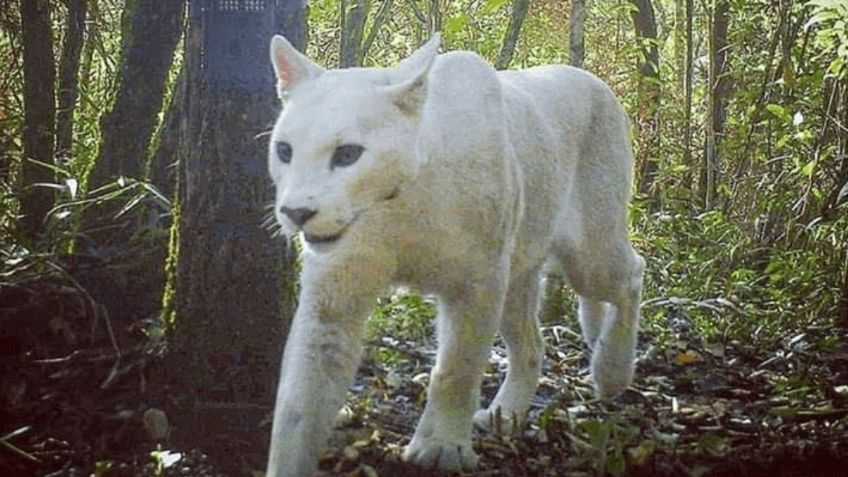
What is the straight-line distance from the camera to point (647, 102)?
5.96 metres

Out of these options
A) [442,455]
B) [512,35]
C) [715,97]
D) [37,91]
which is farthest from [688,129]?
[442,455]

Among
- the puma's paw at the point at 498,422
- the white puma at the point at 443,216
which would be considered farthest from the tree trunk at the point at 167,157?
the puma's paw at the point at 498,422

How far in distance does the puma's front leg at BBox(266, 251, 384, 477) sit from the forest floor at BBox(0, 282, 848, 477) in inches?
5.4

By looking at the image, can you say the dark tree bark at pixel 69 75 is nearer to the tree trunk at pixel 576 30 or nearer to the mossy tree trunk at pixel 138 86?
the mossy tree trunk at pixel 138 86

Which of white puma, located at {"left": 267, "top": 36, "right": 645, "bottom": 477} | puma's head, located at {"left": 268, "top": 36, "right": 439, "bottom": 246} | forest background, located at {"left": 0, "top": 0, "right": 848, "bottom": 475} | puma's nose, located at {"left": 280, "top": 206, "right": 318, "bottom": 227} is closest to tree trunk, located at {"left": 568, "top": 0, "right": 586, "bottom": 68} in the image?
forest background, located at {"left": 0, "top": 0, "right": 848, "bottom": 475}

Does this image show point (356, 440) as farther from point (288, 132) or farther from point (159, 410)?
point (288, 132)

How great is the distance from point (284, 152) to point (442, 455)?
78 cm

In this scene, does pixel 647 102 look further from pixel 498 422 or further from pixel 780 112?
pixel 498 422

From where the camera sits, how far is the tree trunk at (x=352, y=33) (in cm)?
388

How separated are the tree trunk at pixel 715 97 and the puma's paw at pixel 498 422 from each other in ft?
8.23

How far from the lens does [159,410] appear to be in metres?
2.91

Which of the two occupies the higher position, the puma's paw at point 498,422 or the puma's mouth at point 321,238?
the puma's mouth at point 321,238

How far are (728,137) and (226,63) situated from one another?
321 centimetres

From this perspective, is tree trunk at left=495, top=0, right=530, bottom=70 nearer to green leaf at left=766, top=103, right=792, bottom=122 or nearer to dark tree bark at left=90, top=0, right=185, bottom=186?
green leaf at left=766, top=103, right=792, bottom=122
